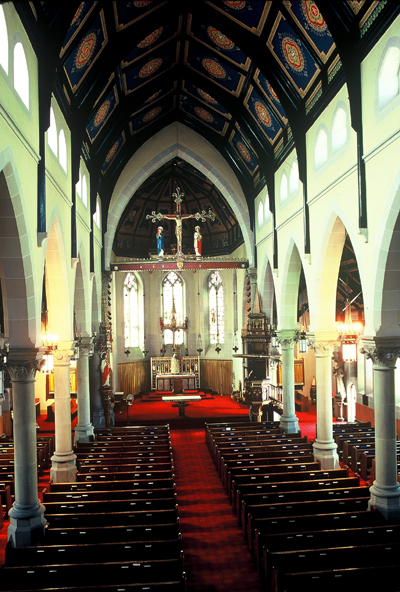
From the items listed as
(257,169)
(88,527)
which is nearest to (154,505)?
(88,527)

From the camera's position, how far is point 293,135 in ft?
57.6

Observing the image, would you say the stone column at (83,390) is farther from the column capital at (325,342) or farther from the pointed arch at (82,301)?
the column capital at (325,342)

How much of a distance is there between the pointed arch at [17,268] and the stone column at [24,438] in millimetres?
447

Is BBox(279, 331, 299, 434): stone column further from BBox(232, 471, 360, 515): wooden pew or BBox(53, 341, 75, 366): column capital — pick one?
BBox(53, 341, 75, 366): column capital

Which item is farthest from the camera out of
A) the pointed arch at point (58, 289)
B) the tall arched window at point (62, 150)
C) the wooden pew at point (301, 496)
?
the pointed arch at point (58, 289)

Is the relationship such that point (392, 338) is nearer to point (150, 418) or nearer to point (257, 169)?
point (257, 169)

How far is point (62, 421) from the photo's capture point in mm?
16031

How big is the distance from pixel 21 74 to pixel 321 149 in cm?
943

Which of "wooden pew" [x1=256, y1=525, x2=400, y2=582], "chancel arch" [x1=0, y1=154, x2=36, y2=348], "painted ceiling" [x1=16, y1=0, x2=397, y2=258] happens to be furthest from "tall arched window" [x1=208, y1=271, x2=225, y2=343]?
"wooden pew" [x1=256, y1=525, x2=400, y2=582]

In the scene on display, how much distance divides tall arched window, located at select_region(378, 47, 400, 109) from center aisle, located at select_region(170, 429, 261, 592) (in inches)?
417

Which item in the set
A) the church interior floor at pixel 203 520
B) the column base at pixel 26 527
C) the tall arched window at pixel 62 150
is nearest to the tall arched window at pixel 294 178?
the tall arched window at pixel 62 150

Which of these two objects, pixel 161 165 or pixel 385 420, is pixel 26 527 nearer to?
pixel 385 420

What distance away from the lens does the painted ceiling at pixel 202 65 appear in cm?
1208

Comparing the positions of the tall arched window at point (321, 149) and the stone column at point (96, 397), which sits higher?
the tall arched window at point (321, 149)
